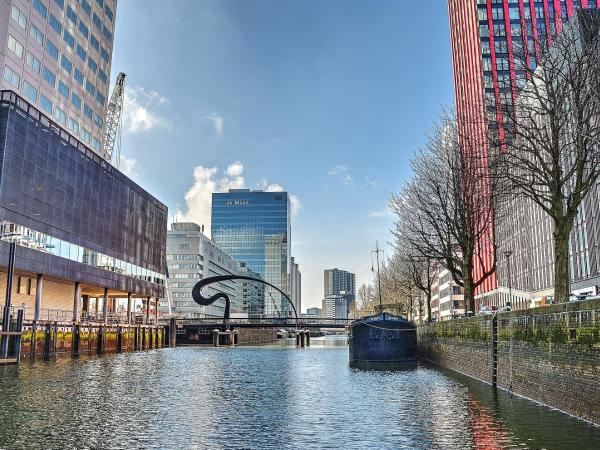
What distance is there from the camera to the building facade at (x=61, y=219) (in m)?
55.8

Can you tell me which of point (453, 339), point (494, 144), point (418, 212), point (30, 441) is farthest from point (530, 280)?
point (30, 441)

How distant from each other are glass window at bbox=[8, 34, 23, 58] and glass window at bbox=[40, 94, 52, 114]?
666 cm

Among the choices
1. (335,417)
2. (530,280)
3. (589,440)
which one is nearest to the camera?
(589,440)

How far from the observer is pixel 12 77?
6562 centimetres

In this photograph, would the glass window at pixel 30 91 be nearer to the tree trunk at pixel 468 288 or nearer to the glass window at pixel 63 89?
the glass window at pixel 63 89

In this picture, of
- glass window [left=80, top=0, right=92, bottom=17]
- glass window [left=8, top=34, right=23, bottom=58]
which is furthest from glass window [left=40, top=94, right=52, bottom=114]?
glass window [left=80, top=0, right=92, bottom=17]

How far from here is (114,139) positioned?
124750 millimetres

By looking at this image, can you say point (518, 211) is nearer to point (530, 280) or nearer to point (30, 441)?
point (530, 280)

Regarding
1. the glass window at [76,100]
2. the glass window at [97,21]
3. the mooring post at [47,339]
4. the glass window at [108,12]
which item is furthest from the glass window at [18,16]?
the mooring post at [47,339]

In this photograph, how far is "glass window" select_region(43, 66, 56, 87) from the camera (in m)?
73.6

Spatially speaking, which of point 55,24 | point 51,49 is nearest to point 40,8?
point 55,24

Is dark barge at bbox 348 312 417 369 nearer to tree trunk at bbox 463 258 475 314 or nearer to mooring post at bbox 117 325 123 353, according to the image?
tree trunk at bbox 463 258 475 314

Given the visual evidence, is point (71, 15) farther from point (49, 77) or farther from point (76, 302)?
point (76, 302)

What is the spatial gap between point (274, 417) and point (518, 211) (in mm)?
88688
